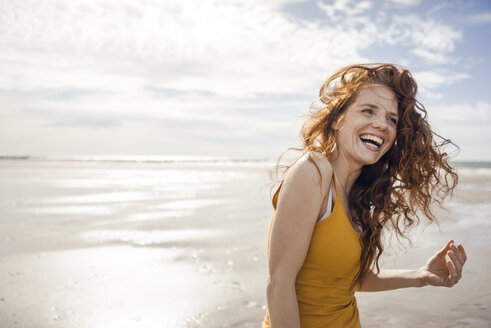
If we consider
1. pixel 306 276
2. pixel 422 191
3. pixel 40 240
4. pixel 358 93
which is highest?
pixel 358 93

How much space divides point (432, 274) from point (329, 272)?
0.91 m

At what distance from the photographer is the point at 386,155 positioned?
8.45 ft

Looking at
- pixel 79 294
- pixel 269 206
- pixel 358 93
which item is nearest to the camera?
pixel 358 93

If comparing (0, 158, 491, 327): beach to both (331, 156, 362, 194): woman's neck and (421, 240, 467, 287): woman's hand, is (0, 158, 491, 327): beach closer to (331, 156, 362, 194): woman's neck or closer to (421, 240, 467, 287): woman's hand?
(331, 156, 362, 194): woman's neck

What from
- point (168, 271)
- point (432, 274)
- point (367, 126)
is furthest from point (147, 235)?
point (367, 126)

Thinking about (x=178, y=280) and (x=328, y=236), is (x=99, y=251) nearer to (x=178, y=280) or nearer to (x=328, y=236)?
(x=178, y=280)

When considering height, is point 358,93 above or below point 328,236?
above

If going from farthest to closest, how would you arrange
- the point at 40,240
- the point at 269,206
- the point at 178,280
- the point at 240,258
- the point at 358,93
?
the point at 269,206 < the point at 40,240 < the point at 240,258 < the point at 178,280 < the point at 358,93

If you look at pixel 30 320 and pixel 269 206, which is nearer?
pixel 30 320

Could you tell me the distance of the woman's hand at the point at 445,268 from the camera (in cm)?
211

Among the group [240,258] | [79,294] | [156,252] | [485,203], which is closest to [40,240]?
[156,252]

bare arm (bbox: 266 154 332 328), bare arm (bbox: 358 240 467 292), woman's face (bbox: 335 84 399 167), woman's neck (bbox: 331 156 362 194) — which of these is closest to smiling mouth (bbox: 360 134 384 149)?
woman's face (bbox: 335 84 399 167)

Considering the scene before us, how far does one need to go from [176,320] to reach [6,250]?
4001mm

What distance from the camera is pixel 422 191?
8.60 feet
